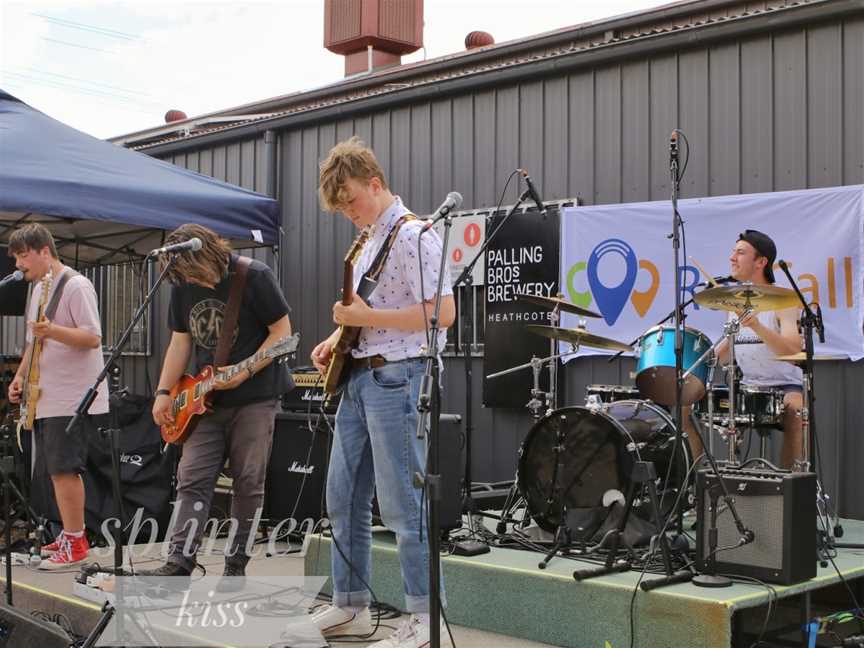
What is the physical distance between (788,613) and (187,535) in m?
2.79

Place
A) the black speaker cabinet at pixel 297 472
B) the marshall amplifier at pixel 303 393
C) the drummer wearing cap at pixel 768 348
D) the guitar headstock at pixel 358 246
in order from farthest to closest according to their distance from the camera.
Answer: the marshall amplifier at pixel 303 393
the black speaker cabinet at pixel 297 472
the drummer wearing cap at pixel 768 348
the guitar headstock at pixel 358 246

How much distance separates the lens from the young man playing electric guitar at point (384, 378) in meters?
3.84

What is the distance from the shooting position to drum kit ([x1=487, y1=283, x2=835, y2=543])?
204 inches

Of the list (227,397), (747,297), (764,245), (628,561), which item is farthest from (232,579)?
(764,245)

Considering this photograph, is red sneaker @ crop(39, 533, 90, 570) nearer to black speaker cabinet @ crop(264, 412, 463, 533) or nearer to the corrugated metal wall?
black speaker cabinet @ crop(264, 412, 463, 533)

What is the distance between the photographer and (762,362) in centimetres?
595

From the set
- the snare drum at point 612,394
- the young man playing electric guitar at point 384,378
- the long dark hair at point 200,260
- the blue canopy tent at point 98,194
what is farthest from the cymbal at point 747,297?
the blue canopy tent at point 98,194

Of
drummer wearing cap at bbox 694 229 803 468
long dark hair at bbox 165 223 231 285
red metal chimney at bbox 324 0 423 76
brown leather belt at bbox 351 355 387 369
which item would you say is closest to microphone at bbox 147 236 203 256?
long dark hair at bbox 165 223 231 285

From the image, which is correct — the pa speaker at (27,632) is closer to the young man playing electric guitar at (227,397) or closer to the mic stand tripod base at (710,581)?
Answer: the young man playing electric guitar at (227,397)

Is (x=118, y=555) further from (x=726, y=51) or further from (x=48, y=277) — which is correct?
(x=726, y=51)

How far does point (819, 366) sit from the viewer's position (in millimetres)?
6301

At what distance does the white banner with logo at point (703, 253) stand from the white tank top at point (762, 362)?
15.4 inches

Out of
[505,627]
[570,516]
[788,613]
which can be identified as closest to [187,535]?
[505,627]

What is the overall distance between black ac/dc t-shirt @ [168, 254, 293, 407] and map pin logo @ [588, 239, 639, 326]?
3022 mm
